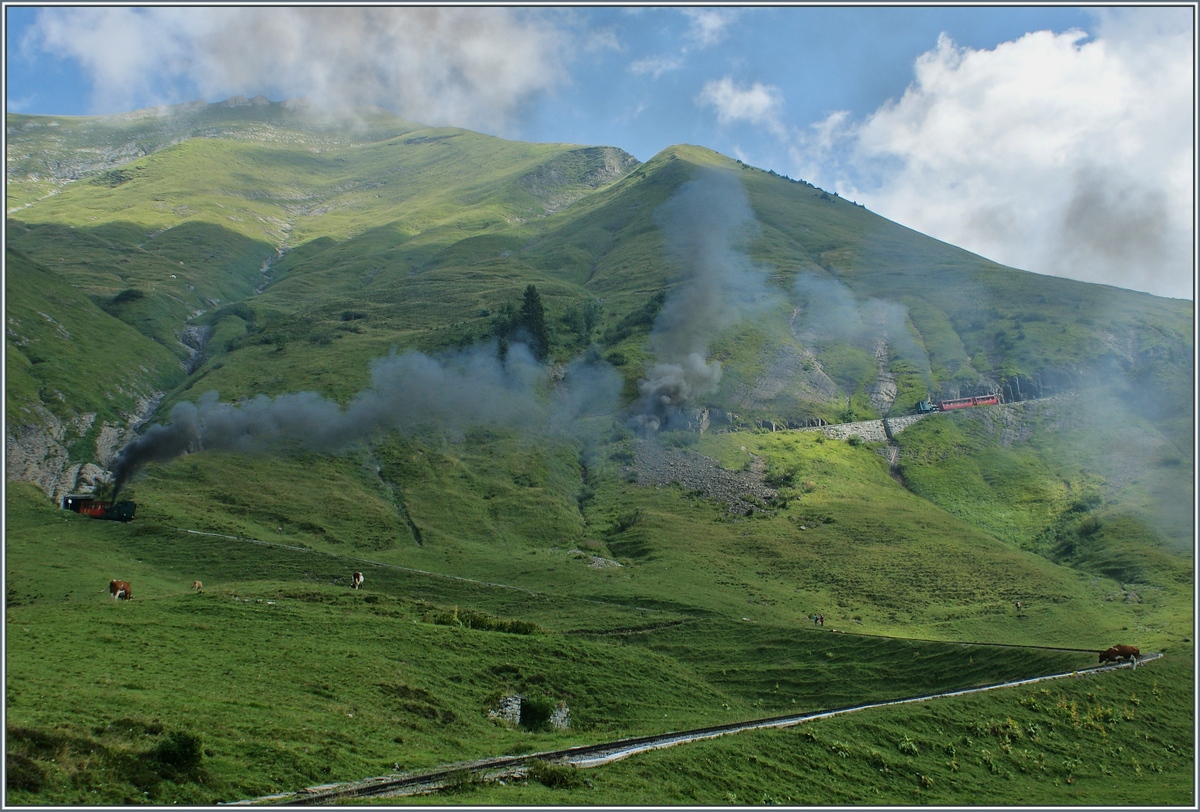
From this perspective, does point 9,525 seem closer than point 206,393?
Yes

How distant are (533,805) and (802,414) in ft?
449

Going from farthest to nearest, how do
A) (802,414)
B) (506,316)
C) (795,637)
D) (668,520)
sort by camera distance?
(506,316) < (802,414) < (668,520) < (795,637)

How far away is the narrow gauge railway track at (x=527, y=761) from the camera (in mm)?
30562

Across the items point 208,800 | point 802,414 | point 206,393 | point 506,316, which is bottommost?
point 208,800

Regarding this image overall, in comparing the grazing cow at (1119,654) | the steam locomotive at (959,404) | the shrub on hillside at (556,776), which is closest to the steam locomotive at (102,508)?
the shrub on hillside at (556,776)

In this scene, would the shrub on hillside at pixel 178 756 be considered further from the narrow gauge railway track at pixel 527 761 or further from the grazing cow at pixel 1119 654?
the grazing cow at pixel 1119 654

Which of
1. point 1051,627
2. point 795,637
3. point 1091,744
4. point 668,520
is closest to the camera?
point 1091,744

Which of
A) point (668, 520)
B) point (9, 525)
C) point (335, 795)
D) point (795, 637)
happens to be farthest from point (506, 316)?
point (335, 795)

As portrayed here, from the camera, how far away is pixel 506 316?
584 feet

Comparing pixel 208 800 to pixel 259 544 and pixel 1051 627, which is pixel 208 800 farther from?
pixel 1051 627

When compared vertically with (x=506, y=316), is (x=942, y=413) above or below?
below

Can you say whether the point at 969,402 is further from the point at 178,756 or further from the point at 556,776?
the point at 178,756

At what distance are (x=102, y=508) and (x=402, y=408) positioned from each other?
2122 inches

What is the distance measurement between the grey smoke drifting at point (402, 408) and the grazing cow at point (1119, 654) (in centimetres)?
9945
